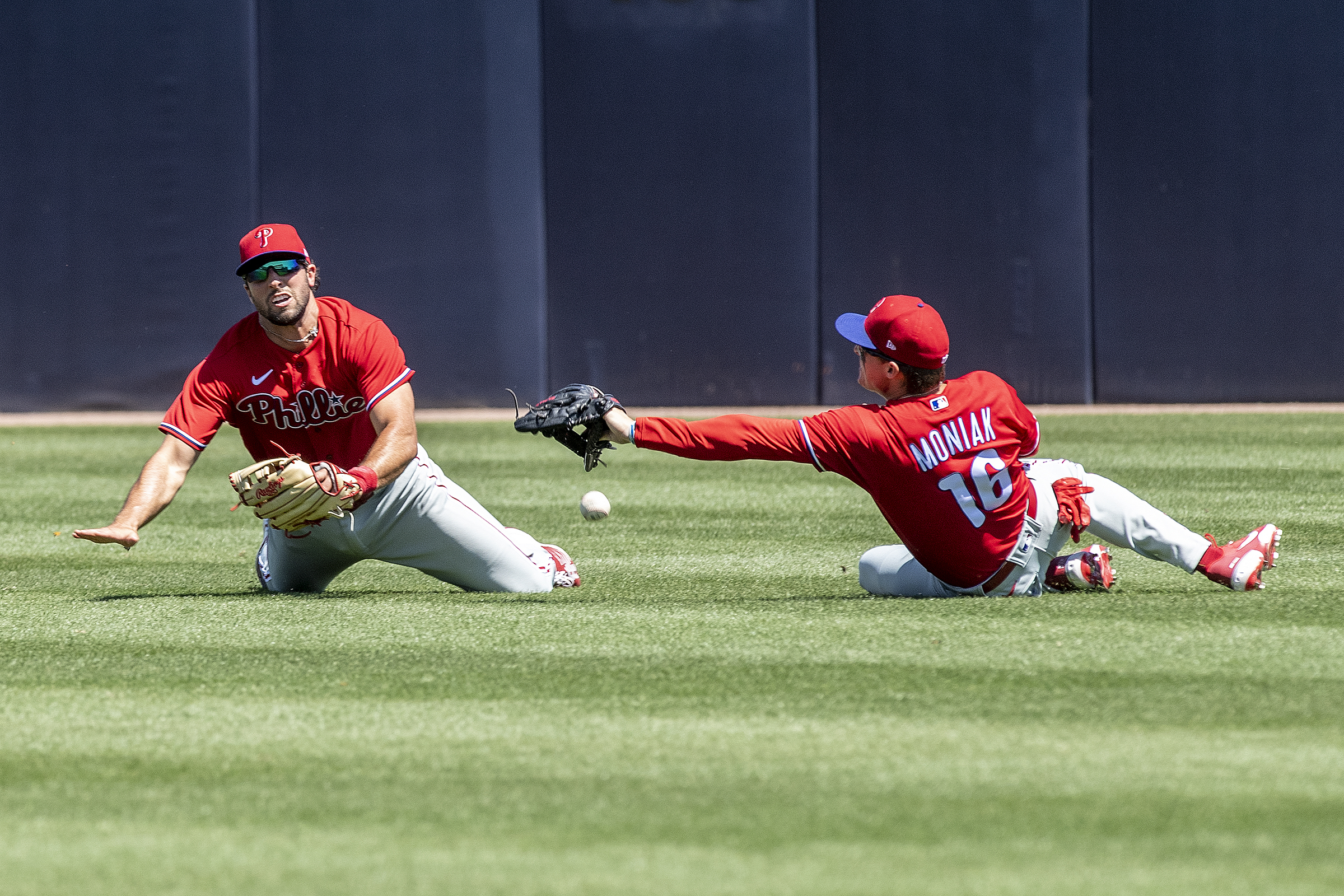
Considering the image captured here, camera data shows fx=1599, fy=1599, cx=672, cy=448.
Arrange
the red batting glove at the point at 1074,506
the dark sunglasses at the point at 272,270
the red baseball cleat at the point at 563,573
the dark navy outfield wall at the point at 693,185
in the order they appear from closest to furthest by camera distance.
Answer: the red batting glove at the point at 1074,506
the dark sunglasses at the point at 272,270
the red baseball cleat at the point at 563,573
the dark navy outfield wall at the point at 693,185

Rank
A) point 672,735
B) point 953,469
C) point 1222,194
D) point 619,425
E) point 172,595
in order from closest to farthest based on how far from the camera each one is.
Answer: point 672,735, point 619,425, point 953,469, point 172,595, point 1222,194

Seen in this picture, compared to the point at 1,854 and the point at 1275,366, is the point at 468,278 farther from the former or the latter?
the point at 1,854

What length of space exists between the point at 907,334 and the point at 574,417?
1.07 metres

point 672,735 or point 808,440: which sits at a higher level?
point 808,440

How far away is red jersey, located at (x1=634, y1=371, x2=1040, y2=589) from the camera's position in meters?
4.90

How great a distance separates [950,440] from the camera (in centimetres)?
502

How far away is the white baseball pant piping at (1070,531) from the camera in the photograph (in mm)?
5215

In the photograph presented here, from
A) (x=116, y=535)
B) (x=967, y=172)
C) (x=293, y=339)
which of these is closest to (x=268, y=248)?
(x=293, y=339)

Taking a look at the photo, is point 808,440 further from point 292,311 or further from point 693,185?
point 693,185

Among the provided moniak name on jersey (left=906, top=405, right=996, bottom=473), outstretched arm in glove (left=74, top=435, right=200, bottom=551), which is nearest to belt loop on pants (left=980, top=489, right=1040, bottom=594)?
moniak name on jersey (left=906, top=405, right=996, bottom=473)

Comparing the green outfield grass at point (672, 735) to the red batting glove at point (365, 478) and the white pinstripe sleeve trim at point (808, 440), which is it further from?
the white pinstripe sleeve trim at point (808, 440)

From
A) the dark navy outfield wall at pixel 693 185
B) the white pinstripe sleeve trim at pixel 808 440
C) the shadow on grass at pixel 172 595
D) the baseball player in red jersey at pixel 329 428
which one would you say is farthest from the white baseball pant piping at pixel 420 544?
the dark navy outfield wall at pixel 693 185

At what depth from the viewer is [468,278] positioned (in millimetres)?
15008

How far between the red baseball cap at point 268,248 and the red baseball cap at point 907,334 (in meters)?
1.95
